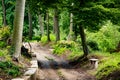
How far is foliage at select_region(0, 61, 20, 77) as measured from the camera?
11.4m

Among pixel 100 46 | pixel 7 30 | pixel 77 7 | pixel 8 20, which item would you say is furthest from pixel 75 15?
pixel 8 20

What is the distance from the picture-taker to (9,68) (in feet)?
39.3

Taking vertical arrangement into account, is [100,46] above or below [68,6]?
below

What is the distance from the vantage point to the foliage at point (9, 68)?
11.4 m

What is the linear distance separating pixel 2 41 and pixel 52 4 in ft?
13.2

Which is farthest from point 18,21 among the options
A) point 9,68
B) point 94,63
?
point 94,63

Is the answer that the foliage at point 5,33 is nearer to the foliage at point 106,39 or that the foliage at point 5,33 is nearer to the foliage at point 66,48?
the foliage at point 66,48

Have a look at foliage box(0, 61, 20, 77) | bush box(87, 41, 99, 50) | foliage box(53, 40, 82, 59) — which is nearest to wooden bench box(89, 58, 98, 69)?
foliage box(0, 61, 20, 77)

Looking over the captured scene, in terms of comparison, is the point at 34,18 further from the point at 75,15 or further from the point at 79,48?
the point at 75,15

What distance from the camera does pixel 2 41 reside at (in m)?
19.5

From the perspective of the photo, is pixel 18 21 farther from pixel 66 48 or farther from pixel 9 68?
pixel 66 48

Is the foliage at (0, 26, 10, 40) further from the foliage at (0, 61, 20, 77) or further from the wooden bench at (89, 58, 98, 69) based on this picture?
the foliage at (0, 61, 20, 77)

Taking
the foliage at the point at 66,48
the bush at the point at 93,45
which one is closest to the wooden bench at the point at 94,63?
the foliage at the point at 66,48

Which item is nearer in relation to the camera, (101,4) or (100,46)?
(101,4)
